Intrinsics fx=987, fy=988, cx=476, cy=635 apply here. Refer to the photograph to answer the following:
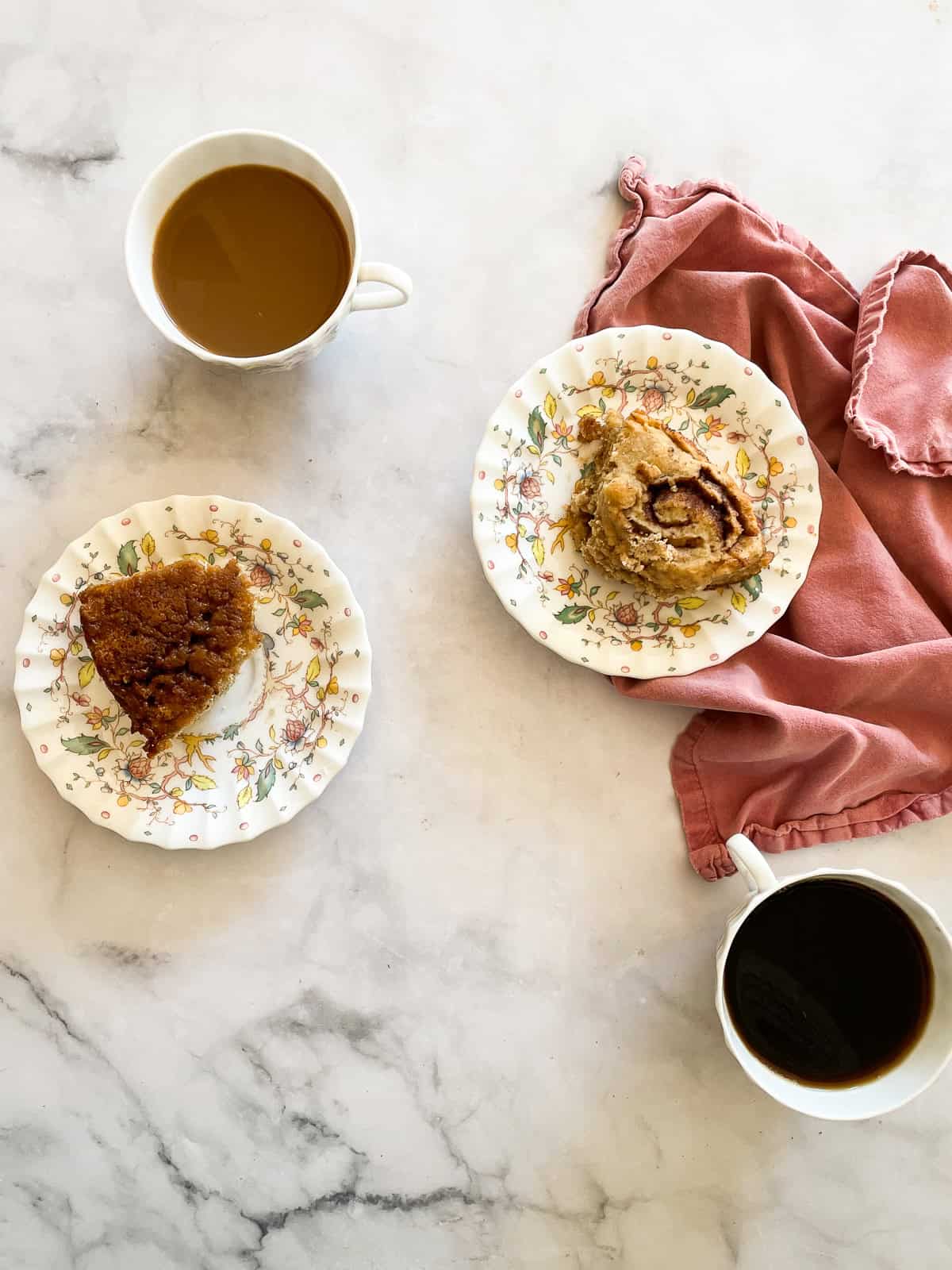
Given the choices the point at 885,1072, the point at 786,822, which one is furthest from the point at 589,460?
the point at 885,1072

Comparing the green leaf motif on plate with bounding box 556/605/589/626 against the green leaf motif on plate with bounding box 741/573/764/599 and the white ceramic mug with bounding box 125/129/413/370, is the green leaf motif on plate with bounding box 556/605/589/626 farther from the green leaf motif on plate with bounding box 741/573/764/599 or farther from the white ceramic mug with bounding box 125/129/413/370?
the white ceramic mug with bounding box 125/129/413/370

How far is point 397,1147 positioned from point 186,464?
3.76 ft

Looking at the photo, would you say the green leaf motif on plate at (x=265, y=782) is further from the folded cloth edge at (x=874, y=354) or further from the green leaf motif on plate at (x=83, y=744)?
the folded cloth edge at (x=874, y=354)

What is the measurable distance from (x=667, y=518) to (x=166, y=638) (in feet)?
2.52

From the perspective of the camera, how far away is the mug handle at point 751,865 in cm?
140

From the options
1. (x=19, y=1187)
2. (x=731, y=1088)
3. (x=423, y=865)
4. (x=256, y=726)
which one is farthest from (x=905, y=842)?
(x=19, y=1187)

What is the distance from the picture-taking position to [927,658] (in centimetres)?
155

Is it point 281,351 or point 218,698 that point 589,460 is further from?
point 218,698

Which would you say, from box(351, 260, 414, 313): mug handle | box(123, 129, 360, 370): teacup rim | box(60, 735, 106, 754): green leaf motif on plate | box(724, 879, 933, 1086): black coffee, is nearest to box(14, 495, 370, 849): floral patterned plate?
box(60, 735, 106, 754): green leaf motif on plate

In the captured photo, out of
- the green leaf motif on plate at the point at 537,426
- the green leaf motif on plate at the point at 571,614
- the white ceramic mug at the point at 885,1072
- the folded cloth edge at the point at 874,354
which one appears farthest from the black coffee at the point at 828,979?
the green leaf motif on plate at the point at 537,426

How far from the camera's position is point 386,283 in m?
1.47

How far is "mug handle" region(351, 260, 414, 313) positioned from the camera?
4.79 feet

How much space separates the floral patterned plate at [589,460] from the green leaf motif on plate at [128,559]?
53 centimetres

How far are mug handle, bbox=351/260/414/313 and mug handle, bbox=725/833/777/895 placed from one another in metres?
0.94
